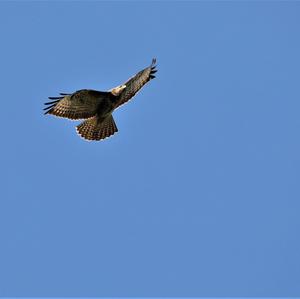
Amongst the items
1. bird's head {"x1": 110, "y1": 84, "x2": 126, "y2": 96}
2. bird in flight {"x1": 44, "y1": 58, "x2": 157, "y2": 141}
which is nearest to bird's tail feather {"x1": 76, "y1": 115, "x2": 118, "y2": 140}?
bird in flight {"x1": 44, "y1": 58, "x2": 157, "y2": 141}

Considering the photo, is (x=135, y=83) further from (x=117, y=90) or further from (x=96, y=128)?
(x=96, y=128)

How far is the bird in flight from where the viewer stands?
601 inches

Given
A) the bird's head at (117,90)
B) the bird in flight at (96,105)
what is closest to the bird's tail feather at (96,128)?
the bird in flight at (96,105)

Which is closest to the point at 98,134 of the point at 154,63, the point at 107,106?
the point at 107,106

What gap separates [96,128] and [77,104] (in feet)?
2.92

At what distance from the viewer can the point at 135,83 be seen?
A: 1525 centimetres

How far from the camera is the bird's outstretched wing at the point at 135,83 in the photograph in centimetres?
1488

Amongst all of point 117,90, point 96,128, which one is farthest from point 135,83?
point 96,128

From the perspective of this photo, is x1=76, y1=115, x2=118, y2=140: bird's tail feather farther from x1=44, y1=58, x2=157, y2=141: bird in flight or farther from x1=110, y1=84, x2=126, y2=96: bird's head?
x1=110, y1=84, x2=126, y2=96: bird's head

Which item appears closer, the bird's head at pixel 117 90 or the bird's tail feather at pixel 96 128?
the bird's head at pixel 117 90

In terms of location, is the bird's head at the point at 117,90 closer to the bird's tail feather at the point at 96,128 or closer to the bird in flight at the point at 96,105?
the bird in flight at the point at 96,105

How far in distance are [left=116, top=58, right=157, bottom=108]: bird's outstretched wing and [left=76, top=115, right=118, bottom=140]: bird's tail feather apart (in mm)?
1060

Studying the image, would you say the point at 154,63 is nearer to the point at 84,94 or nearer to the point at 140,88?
the point at 140,88

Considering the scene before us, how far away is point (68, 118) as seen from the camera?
16.0m
